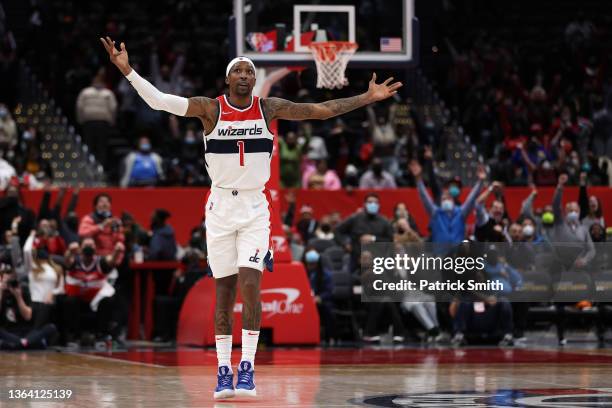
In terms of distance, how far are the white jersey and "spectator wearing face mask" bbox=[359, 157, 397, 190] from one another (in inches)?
569

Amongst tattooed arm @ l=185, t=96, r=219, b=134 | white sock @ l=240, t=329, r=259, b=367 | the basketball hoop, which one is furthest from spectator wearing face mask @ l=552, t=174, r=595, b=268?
tattooed arm @ l=185, t=96, r=219, b=134

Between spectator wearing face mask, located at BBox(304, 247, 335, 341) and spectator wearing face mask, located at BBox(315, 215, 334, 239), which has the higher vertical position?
spectator wearing face mask, located at BBox(315, 215, 334, 239)

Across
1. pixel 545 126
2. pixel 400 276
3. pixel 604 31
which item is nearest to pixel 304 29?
pixel 400 276

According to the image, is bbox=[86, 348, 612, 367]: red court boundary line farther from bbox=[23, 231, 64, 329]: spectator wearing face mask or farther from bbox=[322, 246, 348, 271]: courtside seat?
bbox=[322, 246, 348, 271]: courtside seat

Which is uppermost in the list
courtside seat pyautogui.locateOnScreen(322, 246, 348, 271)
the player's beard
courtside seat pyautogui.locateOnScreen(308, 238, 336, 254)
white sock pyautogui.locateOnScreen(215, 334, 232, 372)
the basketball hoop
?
the basketball hoop

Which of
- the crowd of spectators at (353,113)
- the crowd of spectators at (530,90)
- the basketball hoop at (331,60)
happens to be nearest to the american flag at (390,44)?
the basketball hoop at (331,60)

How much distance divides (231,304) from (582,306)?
34.6ft

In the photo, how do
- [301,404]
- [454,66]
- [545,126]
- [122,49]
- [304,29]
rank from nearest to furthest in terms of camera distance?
[301,404], [122,49], [304,29], [545,126], [454,66]

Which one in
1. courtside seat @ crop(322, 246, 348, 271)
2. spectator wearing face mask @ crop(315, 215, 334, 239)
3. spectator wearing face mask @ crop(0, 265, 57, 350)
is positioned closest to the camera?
spectator wearing face mask @ crop(0, 265, 57, 350)

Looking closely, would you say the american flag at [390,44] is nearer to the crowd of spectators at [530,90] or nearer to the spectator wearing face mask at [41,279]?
the spectator wearing face mask at [41,279]

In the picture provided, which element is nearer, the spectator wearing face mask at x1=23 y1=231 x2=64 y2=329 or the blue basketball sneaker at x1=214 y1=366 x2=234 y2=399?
the blue basketball sneaker at x1=214 y1=366 x2=234 y2=399

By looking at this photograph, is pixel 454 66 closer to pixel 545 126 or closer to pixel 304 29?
pixel 545 126

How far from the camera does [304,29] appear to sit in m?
17.8

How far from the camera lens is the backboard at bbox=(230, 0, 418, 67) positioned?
1773 centimetres
